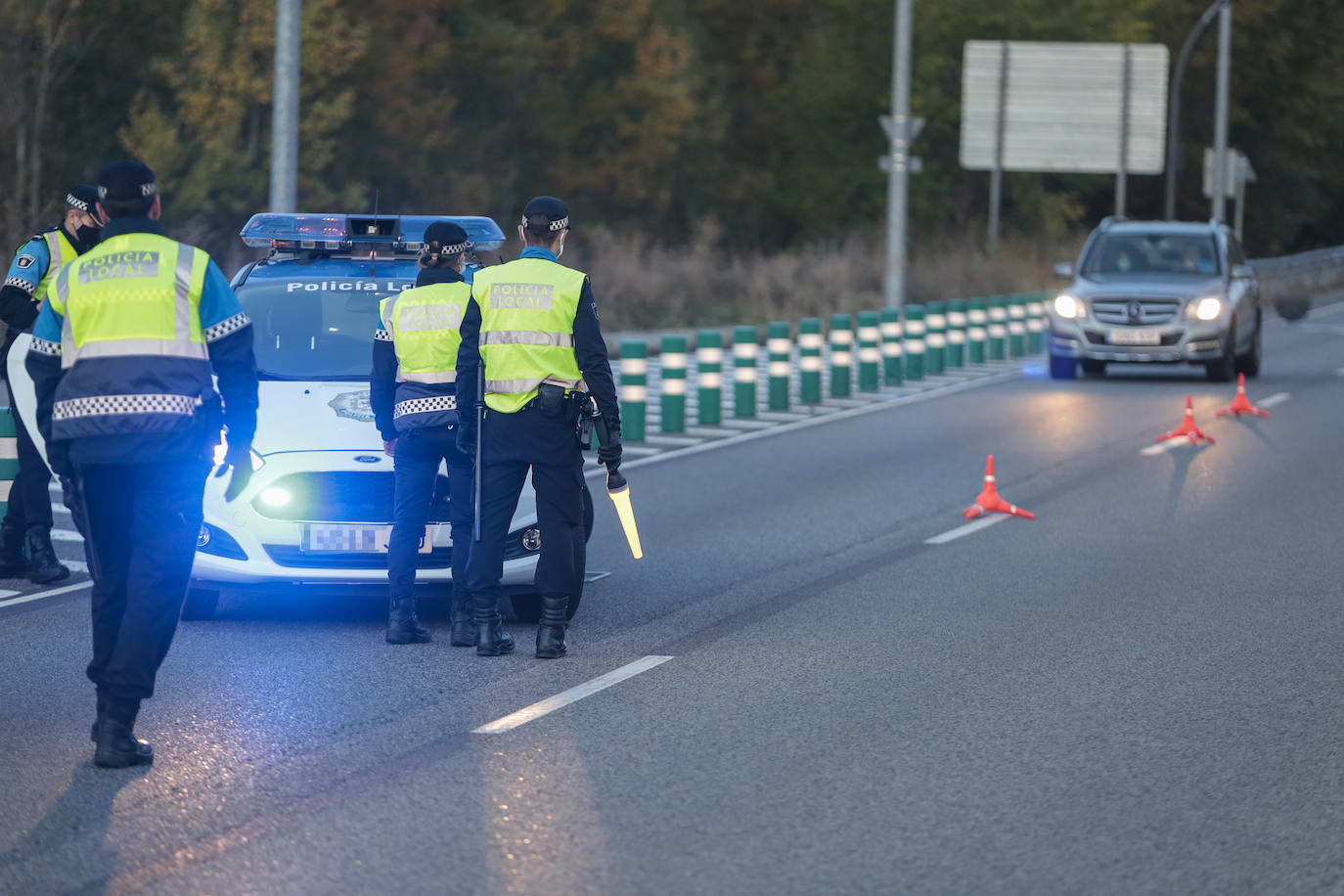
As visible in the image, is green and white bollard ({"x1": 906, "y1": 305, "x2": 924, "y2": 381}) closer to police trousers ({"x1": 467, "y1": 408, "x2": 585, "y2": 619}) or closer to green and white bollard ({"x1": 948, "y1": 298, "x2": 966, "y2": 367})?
green and white bollard ({"x1": 948, "y1": 298, "x2": 966, "y2": 367})

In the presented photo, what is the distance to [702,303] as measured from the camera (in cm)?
3644

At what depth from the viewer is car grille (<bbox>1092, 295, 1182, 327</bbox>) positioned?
2384 cm

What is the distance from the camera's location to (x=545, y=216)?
28.8 ft

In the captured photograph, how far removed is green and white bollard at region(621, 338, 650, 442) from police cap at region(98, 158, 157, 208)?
33.7ft

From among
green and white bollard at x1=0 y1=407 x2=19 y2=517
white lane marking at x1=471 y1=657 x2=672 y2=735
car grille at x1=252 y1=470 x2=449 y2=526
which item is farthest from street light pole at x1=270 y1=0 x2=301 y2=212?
white lane marking at x1=471 y1=657 x2=672 y2=735

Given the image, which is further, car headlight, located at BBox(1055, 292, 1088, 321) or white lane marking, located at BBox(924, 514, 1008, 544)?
car headlight, located at BBox(1055, 292, 1088, 321)

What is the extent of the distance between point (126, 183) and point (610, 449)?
7.55 feet

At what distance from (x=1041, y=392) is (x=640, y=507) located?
10015 millimetres

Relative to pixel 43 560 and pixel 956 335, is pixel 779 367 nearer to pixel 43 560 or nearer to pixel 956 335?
pixel 956 335

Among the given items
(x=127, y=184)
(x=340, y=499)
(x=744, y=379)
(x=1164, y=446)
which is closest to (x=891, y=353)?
(x=744, y=379)

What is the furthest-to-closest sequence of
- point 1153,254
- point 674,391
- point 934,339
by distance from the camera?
point 934,339 < point 1153,254 < point 674,391

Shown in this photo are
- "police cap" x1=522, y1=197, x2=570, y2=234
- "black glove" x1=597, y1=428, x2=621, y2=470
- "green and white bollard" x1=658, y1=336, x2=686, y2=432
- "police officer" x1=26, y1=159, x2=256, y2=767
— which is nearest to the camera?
"police officer" x1=26, y1=159, x2=256, y2=767

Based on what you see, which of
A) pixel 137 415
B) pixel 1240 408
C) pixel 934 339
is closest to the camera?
pixel 137 415

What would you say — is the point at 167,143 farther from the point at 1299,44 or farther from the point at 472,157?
the point at 1299,44
